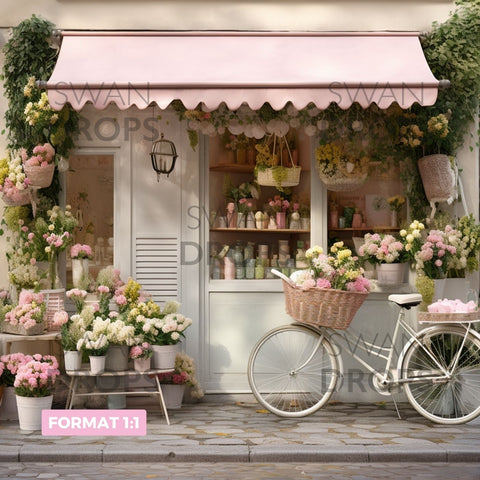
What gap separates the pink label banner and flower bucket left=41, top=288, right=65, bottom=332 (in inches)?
40.7

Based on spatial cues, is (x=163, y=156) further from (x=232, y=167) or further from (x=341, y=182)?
(x=341, y=182)

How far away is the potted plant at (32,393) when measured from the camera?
8914 millimetres

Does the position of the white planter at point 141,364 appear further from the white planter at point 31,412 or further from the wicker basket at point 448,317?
the wicker basket at point 448,317

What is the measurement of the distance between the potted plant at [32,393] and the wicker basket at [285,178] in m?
3.26

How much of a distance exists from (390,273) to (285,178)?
160cm

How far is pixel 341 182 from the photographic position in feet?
33.9

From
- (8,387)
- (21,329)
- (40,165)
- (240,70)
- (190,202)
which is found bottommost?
(8,387)

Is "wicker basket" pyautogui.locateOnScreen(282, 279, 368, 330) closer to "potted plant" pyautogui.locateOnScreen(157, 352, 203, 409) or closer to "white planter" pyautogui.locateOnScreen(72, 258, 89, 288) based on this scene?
"potted plant" pyautogui.locateOnScreen(157, 352, 203, 409)

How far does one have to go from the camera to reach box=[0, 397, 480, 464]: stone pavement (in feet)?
26.0

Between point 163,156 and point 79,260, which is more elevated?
point 163,156

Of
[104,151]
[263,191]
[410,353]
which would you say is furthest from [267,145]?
[410,353]

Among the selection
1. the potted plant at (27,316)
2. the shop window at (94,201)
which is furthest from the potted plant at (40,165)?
the potted plant at (27,316)

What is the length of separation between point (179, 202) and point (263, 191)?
Answer: 3.26 ft

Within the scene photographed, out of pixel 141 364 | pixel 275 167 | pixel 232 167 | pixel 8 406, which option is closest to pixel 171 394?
pixel 141 364
